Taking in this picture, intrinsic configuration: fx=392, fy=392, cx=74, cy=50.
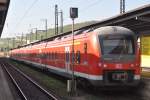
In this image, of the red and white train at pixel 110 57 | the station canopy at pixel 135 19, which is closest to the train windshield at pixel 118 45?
the red and white train at pixel 110 57

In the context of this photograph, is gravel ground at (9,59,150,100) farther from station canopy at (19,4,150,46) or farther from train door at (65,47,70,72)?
station canopy at (19,4,150,46)

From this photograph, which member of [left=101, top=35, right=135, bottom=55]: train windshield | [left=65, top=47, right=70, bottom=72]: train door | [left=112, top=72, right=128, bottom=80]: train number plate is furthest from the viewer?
[left=65, top=47, right=70, bottom=72]: train door

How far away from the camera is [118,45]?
56.6 ft

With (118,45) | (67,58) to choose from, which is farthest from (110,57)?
(67,58)

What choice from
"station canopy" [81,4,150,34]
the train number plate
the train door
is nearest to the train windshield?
the train number plate

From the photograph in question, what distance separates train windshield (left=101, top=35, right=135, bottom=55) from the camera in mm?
17047

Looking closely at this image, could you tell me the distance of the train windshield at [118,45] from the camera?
1705 centimetres

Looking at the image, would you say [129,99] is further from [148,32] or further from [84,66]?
[148,32]

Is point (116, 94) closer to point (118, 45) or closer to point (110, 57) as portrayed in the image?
point (110, 57)

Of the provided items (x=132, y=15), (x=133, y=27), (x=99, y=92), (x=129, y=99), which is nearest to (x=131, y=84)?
(x=129, y=99)

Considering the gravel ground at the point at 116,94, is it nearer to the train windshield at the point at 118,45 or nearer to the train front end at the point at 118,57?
the train front end at the point at 118,57

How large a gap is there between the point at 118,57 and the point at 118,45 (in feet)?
1.95

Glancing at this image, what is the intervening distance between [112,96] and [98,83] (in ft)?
3.55

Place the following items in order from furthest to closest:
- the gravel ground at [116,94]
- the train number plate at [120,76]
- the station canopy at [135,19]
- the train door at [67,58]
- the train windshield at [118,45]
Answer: the station canopy at [135,19] < the train door at [67,58] < the train windshield at [118,45] < the gravel ground at [116,94] < the train number plate at [120,76]
